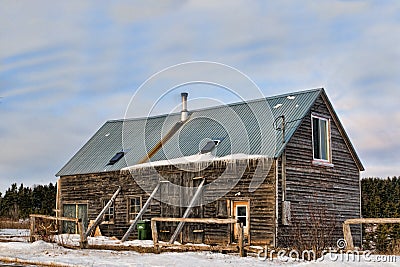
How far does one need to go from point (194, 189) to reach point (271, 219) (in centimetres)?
366

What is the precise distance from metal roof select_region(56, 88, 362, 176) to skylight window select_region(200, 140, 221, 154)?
0.69 feet

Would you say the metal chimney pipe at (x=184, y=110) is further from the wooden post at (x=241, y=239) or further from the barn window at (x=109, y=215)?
the wooden post at (x=241, y=239)

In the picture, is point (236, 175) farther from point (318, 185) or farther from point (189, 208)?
point (318, 185)

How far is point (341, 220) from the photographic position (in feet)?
84.4

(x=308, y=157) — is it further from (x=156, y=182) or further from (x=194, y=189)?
(x=156, y=182)

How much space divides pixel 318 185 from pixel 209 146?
463 centimetres

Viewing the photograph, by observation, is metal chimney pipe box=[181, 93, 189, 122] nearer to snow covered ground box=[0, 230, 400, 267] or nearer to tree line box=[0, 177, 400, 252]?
tree line box=[0, 177, 400, 252]

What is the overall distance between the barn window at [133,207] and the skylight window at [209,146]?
381 cm

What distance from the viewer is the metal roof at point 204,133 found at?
24.4 m

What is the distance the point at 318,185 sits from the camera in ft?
81.7

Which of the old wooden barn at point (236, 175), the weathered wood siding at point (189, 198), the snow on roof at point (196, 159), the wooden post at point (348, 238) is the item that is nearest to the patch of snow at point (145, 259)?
the wooden post at point (348, 238)

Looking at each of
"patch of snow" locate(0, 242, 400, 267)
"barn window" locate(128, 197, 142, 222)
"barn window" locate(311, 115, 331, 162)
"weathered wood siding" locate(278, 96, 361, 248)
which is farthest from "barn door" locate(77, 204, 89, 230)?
"barn window" locate(311, 115, 331, 162)

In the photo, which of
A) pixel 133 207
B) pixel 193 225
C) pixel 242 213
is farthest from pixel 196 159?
pixel 133 207

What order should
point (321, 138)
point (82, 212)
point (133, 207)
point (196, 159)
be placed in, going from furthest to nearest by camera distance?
point (82, 212), point (133, 207), point (321, 138), point (196, 159)
